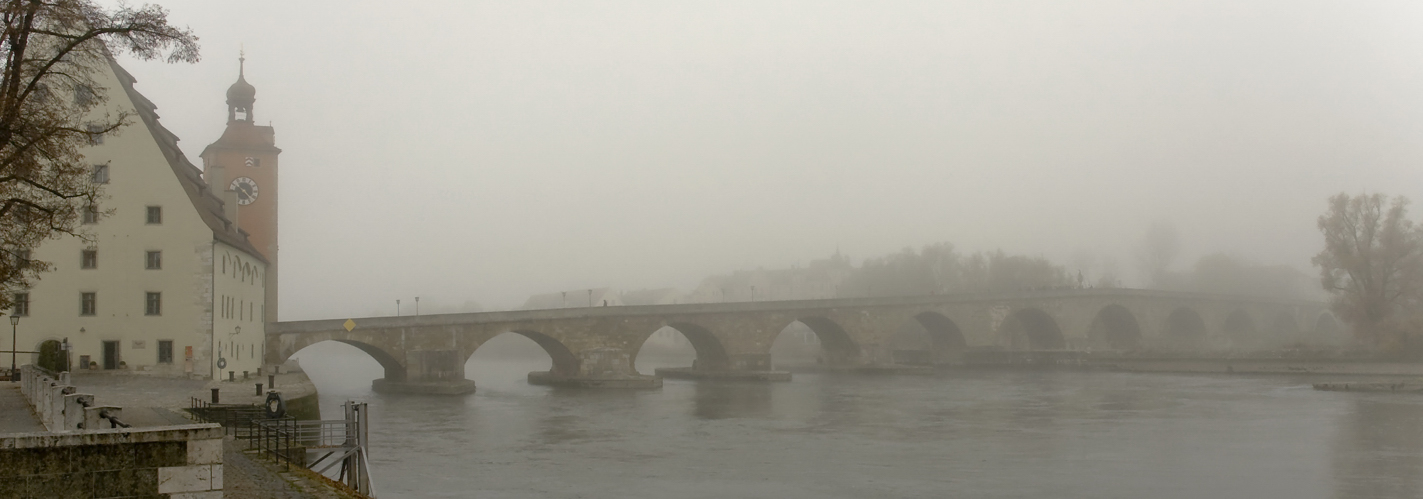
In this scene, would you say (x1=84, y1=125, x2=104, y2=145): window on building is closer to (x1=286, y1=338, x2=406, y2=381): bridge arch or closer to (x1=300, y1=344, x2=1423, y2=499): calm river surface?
(x1=300, y1=344, x2=1423, y2=499): calm river surface

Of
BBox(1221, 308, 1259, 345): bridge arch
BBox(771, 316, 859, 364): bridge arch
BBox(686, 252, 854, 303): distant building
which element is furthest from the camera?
BBox(686, 252, 854, 303): distant building

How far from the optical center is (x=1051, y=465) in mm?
21812

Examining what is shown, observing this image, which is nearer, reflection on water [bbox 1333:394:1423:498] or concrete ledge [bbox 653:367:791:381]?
reflection on water [bbox 1333:394:1423:498]

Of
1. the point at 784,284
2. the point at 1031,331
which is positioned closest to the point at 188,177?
the point at 1031,331

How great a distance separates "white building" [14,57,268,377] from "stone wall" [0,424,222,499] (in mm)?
22761

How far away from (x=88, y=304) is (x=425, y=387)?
1371 centimetres

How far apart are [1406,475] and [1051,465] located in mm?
5934

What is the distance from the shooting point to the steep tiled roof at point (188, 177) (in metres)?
29.5

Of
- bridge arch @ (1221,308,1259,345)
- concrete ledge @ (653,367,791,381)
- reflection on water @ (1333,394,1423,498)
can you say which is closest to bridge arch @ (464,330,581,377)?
concrete ledge @ (653,367,791,381)

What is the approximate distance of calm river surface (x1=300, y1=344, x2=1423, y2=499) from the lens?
63.1 feet

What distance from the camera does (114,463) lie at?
7.37 meters

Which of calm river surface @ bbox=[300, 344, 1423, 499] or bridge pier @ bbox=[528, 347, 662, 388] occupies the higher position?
bridge pier @ bbox=[528, 347, 662, 388]

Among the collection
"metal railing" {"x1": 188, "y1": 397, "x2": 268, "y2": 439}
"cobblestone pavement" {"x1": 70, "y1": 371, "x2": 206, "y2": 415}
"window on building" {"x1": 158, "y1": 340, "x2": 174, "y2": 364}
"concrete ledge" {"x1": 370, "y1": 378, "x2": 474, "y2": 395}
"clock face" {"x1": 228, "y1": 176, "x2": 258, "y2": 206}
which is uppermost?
"clock face" {"x1": 228, "y1": 176, "x2": 258, "y2": 206}

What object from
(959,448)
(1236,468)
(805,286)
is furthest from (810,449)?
(805,286)
